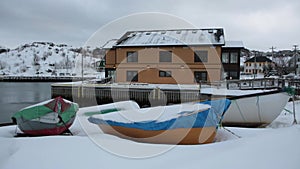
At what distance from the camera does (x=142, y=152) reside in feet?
10.2

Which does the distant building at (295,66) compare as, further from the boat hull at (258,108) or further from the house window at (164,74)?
the boat hull at (258,108)

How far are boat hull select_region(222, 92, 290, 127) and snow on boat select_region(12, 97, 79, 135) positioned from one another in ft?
15.9

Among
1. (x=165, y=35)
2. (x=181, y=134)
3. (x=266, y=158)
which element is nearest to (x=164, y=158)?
(x=266, y=158)

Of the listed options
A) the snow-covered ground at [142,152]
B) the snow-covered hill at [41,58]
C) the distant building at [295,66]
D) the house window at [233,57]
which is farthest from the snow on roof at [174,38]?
the snow-covered hill at [41,58]

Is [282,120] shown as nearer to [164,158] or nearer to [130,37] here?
[164,158]

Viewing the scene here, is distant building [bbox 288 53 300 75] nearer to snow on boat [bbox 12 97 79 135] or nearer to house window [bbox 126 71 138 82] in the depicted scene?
house window [bbox 126 71 138 82]

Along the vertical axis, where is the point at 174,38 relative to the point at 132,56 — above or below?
above

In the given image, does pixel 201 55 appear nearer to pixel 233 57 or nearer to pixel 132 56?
pixel 233 57

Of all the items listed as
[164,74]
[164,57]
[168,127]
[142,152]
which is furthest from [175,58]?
[142,152]

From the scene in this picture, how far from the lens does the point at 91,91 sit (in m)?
15.8

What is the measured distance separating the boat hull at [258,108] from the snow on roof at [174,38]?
11.3 m

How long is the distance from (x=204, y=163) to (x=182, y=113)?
199 centimetres

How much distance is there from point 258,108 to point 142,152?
18.2 ft

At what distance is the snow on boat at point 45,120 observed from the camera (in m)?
5.03
